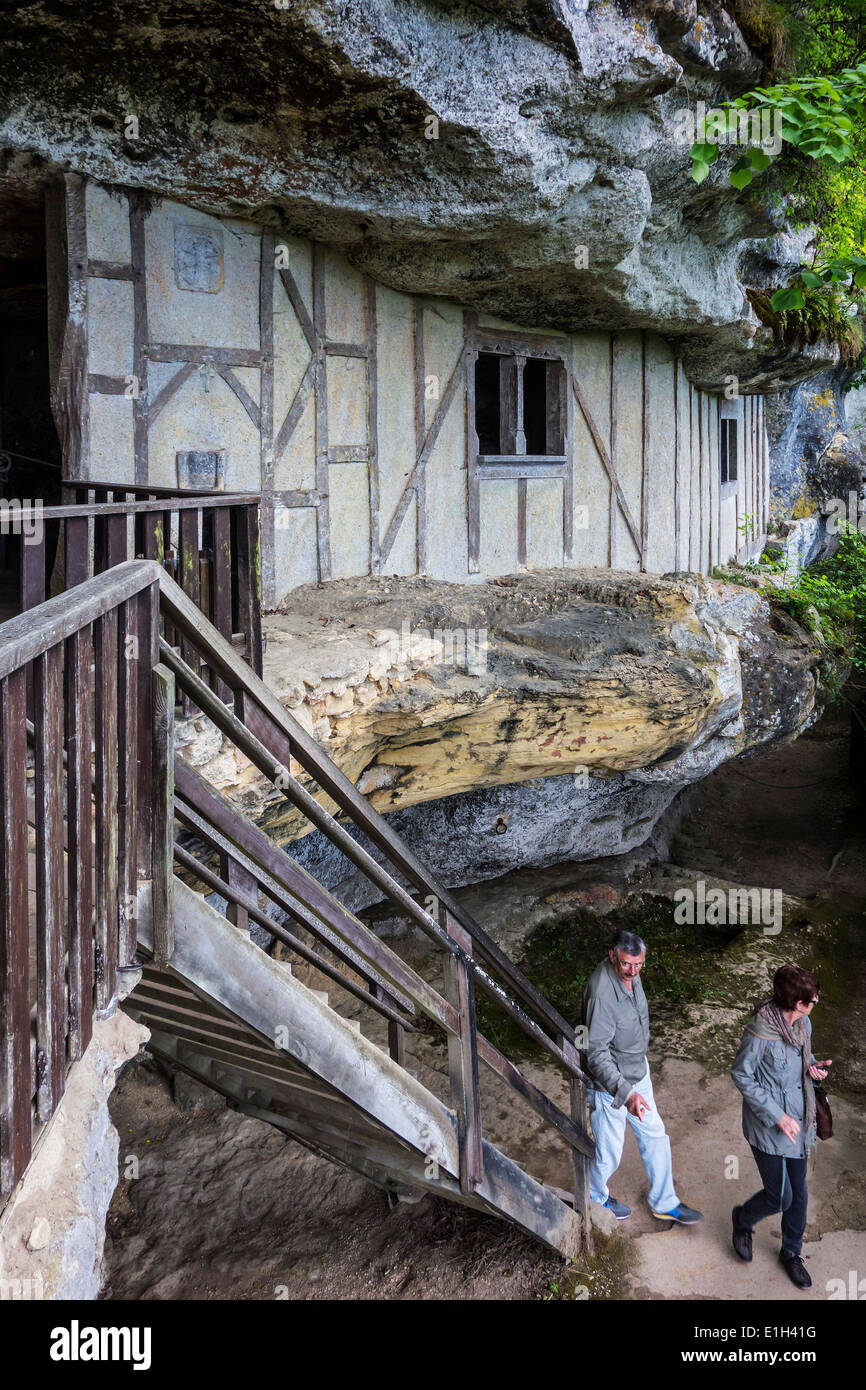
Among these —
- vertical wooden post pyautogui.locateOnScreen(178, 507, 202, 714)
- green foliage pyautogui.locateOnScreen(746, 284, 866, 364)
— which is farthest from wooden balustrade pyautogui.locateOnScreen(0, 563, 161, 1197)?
green foliage pyautogui.locateOnScreen(746, 284, 866, 364)

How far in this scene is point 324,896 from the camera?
357cm

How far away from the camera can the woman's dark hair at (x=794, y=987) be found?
5.11 metres

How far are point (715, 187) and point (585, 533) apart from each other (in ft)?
10.8

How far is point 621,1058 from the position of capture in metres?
5.65

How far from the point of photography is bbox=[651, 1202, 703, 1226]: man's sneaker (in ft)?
20.7

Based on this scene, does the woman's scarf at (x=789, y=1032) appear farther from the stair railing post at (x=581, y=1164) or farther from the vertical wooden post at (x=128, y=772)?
the vertical wooden post at (x=128, y=772)

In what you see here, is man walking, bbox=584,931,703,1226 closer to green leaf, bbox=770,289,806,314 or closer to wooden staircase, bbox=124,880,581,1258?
wooden staircase, bbox=124,880,581,1258

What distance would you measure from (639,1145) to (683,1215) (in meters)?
0.75

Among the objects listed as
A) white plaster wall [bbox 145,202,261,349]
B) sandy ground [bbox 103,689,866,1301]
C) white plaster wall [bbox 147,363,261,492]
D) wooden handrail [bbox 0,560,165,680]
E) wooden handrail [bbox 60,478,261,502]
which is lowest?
sandy ground [bbox 103,689,866,1301]

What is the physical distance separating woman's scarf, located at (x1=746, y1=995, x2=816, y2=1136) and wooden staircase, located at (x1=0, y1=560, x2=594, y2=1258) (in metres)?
1.19

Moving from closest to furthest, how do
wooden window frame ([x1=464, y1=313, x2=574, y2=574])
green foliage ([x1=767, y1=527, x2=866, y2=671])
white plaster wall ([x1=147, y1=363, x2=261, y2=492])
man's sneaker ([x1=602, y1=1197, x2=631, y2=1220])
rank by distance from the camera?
1. man's sneaker ([x1=602, y1=1197, x2=631, y2=1220])
2. white plaster wall ([x1=147, y1=363, x2=261, y2=492])
3. wooden window frame ([x1=464, y1=313, x2=574, y2=574])
4. green foliage ([x1=767, y1=527, x2=866, y2=671])

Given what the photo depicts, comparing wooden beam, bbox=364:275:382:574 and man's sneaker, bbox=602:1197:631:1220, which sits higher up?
wooden beam, bbox=364:275:382:574

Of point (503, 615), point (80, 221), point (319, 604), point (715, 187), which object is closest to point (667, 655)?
point (503, 615)

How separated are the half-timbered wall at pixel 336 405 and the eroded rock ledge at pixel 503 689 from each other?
21.0 inches
